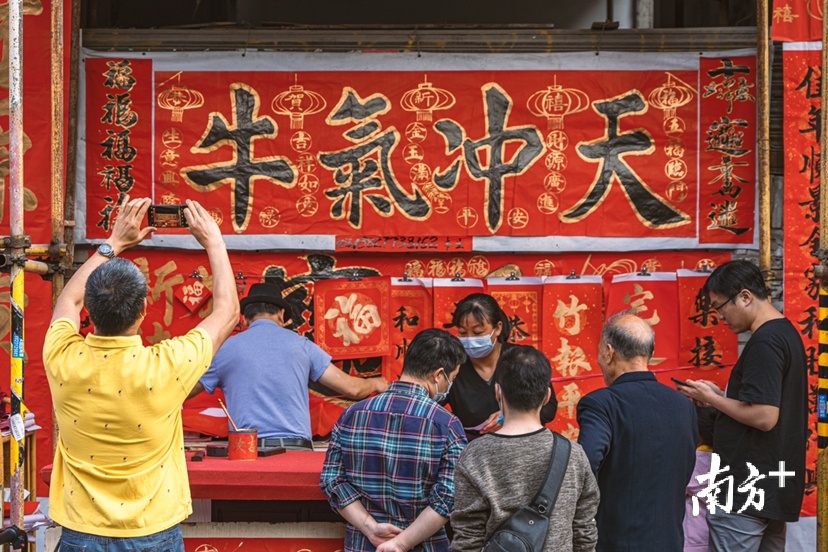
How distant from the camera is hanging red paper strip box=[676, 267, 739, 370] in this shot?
251 inches

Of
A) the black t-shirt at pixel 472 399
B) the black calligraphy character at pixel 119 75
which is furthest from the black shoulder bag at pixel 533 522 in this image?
the black calligraphy character at pixel 119 75

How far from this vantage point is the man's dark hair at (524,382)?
346 cm

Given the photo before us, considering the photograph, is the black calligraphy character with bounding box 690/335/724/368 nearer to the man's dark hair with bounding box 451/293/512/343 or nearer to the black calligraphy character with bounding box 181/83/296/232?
the man's dark hair with bounding box 451/293/512/343

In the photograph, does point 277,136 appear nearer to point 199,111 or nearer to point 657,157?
point 199,111

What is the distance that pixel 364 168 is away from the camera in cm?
646

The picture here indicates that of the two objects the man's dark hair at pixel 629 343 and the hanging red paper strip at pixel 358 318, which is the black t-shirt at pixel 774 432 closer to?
the man's dark hair at pixel 629 343

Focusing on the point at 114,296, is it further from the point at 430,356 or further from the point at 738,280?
the point at 738,280

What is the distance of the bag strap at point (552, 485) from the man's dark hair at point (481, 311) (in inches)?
85.6

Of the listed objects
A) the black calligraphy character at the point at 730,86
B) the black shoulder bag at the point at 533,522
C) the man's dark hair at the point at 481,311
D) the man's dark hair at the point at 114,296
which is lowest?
the black shoulder bag at the point at 533,522

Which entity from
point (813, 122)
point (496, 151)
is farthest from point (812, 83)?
point (496, 151)

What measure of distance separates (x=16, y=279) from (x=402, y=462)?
182cm

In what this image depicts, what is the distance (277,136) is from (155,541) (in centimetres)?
359

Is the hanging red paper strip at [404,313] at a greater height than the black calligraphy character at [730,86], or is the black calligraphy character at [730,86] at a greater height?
the black calligraphy character at [730,86]

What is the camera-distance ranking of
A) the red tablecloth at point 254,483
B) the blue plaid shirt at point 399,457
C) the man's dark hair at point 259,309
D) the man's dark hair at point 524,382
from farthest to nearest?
the man's dark hair at point 259,309 → the red tablecloth at point 254,483 → the blue plaid shirt at point 399,457 → the man's dark hair at point 524,382
